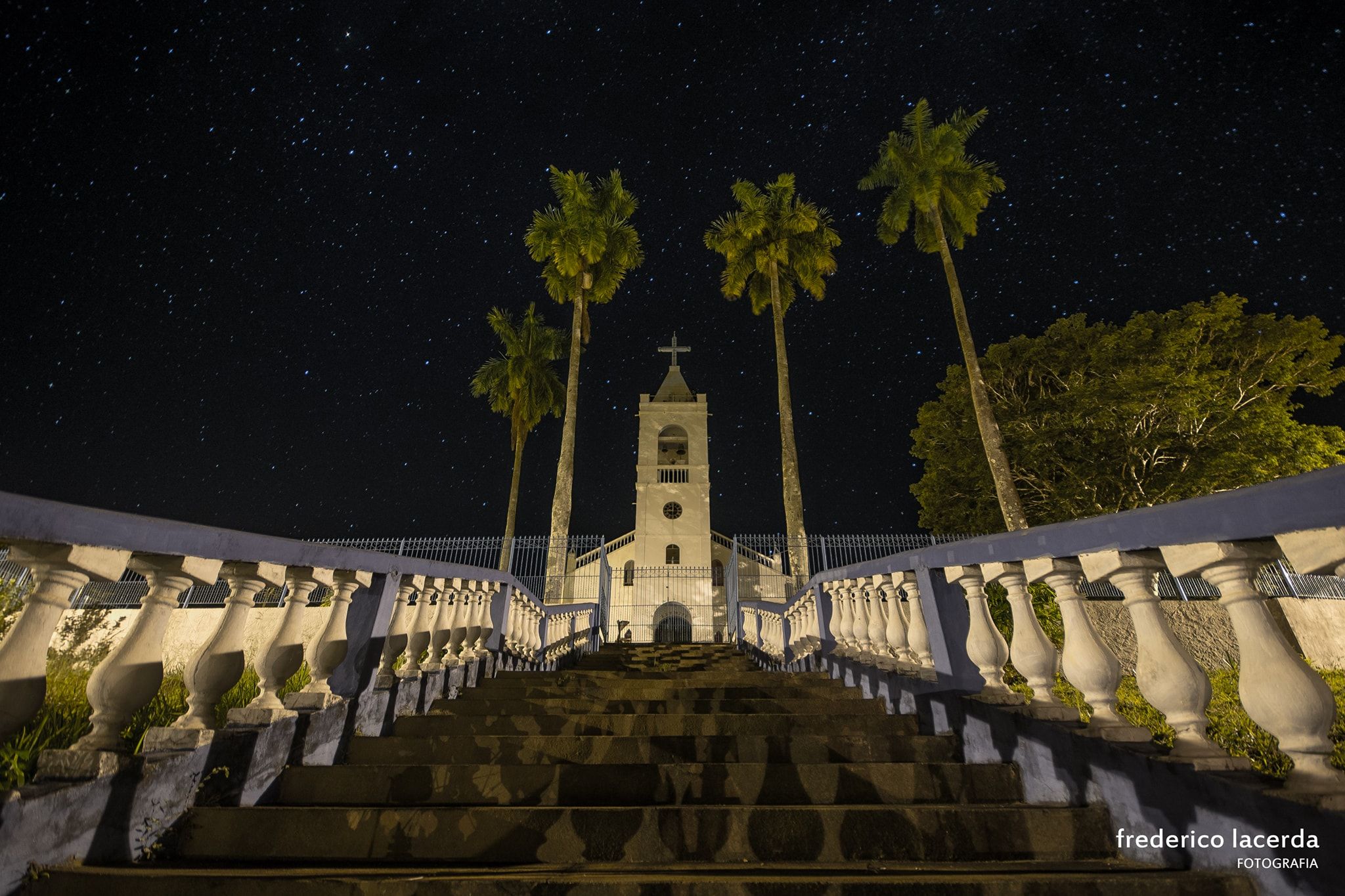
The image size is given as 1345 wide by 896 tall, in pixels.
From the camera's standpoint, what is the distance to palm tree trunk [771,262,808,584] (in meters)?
17.0

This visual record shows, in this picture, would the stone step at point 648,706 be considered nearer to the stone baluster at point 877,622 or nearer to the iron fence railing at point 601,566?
the stone baluster at point 877,622

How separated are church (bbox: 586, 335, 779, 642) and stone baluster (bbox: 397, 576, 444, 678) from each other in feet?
66.7

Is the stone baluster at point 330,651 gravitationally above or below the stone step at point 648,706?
above

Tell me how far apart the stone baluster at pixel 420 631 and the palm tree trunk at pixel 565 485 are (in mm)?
13304

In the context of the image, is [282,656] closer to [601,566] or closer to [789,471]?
[601,566]

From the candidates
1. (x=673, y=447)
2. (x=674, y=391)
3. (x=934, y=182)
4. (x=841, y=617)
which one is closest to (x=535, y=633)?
(x=841, y=617)

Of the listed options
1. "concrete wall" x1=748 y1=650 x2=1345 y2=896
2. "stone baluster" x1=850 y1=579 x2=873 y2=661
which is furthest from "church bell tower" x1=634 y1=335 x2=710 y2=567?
"concrete wall" x1=748 y1=650 x2=1345 y2=896

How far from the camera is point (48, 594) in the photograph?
176 cm

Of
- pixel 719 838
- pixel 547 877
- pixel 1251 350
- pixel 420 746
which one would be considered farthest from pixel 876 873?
pixel 1251 350

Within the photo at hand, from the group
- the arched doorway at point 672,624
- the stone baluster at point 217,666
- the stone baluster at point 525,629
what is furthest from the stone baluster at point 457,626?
the arched doorway at point 672,624

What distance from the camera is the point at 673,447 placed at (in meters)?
32.6

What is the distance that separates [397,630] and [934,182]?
20.5 meters

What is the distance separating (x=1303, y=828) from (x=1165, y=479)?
62.2 ft

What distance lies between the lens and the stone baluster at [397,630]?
3.58 metres
